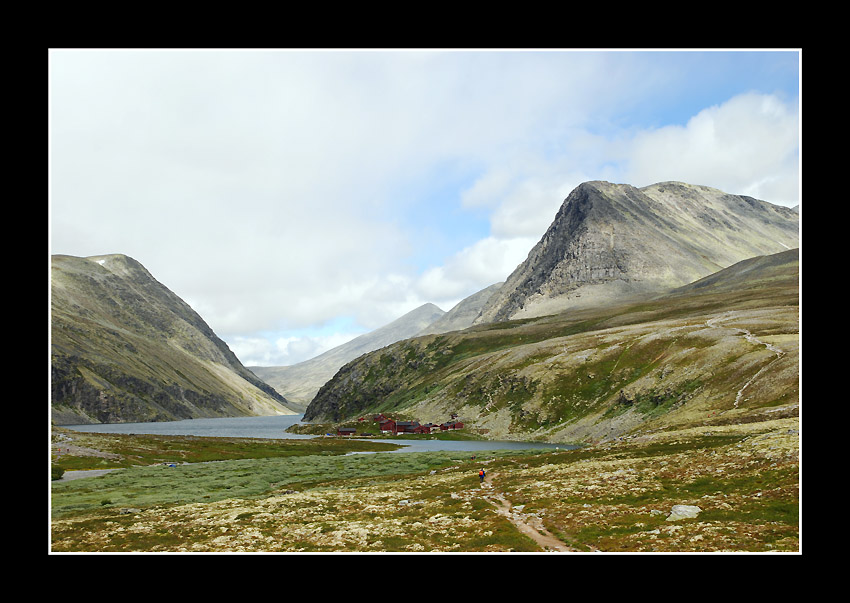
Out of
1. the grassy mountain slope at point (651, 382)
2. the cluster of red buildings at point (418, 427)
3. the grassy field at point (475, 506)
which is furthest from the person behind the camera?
the cluster of red buildings at point (418, 427)

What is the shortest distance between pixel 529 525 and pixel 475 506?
10179 mm

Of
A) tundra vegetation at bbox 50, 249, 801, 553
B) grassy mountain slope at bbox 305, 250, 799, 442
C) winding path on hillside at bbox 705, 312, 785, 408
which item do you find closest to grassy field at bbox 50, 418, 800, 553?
tundra vegetation at bbox 50, 249, 801, 553

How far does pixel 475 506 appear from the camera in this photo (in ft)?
154

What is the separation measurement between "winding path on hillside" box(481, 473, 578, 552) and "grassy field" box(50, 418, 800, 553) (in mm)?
504

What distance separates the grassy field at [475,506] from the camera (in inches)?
1246

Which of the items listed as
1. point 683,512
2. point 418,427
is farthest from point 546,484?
point 418,427

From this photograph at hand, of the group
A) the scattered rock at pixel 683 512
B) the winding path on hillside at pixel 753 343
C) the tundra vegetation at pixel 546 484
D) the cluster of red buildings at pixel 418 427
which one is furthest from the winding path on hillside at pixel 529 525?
the cluster of red buildings at pixel 418 427

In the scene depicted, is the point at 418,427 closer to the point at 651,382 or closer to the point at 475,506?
the point at 651,382

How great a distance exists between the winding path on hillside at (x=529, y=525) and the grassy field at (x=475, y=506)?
1.65 feet

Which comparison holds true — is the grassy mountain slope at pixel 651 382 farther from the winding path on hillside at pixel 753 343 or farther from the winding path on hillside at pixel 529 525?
the winding path on hillside at pixel 529 525

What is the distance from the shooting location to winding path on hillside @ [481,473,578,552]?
31094 millimetres

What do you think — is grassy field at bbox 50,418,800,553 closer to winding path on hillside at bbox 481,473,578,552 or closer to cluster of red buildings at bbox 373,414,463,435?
winding path on hillside at bbox 481,473,578,552
